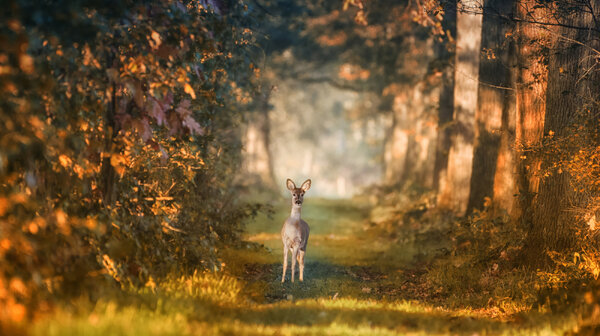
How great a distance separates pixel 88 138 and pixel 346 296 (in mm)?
5485

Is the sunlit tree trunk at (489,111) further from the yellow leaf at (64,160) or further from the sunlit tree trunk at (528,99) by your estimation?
the yellow leaf at (64,160)

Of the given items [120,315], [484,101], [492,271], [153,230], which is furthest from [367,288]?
[484,101]

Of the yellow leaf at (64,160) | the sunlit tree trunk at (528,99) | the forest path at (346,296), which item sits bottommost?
the forest path at (346,296)

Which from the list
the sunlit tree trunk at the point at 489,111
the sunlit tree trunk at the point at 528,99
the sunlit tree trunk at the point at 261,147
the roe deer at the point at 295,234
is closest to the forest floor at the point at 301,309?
the roe deer at the point at 295,234

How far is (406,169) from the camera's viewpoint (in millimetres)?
36656

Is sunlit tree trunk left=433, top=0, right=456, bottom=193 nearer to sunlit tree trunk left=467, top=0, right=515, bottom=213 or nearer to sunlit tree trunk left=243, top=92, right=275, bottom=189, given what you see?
sunlit tree trunk left=467, top=0, right=515, bottom=213

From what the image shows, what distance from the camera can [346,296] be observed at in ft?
37.9

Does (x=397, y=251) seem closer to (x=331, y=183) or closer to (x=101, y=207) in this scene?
(x=101, y=207)

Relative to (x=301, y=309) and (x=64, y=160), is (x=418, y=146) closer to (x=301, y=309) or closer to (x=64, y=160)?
(x=301, y=309)

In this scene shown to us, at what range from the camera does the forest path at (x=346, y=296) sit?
8469mm

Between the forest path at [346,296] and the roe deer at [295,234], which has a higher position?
the roe deer at [295,234]

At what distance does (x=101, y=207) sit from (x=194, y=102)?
3331 millimetres

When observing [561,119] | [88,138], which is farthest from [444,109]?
[88,138]

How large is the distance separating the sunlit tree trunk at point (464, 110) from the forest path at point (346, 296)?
9.49 ft
